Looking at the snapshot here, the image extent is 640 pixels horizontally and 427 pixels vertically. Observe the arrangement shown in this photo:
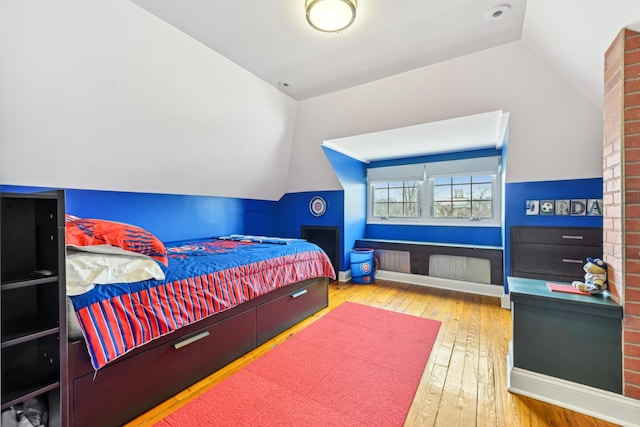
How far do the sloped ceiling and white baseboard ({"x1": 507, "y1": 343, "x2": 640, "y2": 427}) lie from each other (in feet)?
6.60

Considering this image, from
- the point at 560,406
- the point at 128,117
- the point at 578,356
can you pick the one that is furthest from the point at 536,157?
the point at 128,117

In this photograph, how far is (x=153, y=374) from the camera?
162 centimetres

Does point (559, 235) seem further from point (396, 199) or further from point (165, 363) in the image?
point (165, 363)

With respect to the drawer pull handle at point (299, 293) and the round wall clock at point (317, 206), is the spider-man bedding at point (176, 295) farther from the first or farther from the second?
the round wall clock at point (317, 206)

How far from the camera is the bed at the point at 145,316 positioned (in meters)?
1.34

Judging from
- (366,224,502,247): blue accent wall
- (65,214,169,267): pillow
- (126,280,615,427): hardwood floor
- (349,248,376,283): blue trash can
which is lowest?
(126,280,615,427): hardwood floor

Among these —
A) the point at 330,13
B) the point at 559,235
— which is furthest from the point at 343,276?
the point at 330,13

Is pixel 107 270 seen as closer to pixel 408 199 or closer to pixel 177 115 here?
pixel 177 115

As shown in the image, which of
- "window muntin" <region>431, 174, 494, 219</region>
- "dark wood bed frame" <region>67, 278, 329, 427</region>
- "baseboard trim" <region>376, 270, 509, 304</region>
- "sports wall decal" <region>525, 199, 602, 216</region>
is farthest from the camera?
"window muntin" <region>431, 174, 494, 219</region>

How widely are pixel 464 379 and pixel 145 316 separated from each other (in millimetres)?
2121

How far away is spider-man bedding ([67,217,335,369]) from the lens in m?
1.36

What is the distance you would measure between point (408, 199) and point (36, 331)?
4.61m

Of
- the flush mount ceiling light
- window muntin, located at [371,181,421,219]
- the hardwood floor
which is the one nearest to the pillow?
the hardwood floor

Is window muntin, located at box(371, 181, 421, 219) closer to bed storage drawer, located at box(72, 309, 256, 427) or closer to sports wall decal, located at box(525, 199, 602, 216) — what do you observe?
sports wall decal, located at box(525, 199, 602, 216)
